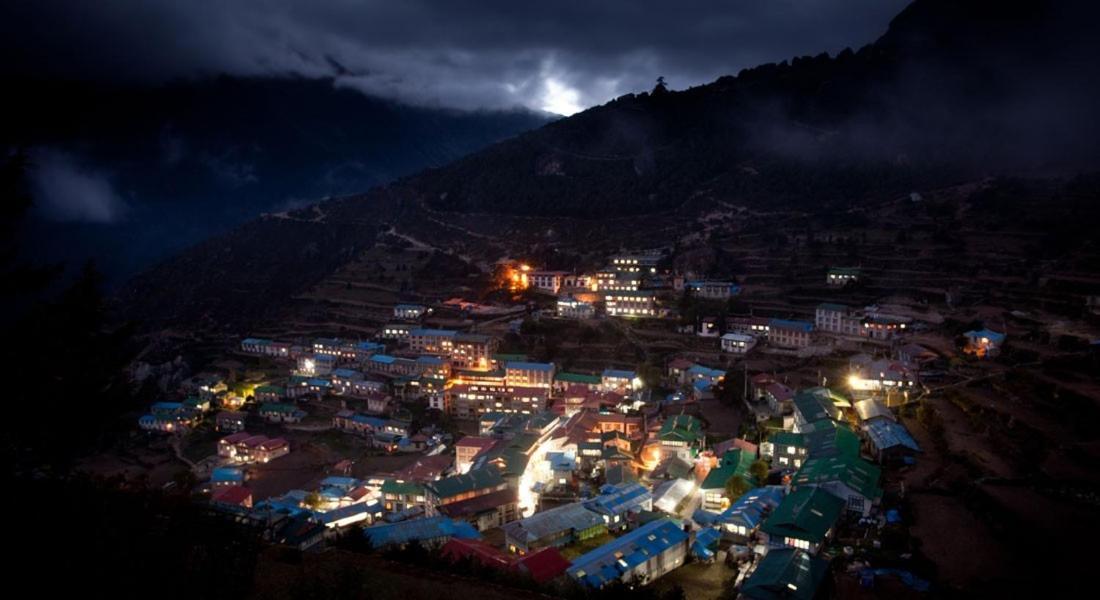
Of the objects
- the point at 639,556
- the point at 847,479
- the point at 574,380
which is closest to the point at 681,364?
the point at 574,380

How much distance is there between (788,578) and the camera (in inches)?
427

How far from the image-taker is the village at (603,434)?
13055 mm

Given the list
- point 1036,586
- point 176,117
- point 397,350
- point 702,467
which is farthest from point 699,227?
point 176,117

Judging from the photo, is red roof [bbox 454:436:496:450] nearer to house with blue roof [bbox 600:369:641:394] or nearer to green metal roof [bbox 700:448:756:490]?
house with blue roof [bbox 600:369:641:394]

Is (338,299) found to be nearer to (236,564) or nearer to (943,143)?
(236,564)

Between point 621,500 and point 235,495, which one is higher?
point 621,500

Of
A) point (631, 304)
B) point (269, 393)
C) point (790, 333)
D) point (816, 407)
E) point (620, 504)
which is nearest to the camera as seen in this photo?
point (620, 504)

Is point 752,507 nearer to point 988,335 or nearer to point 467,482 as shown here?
point 467,482

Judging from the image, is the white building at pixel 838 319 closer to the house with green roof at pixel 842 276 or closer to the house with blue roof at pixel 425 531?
the house with green roof at pixel 842 276

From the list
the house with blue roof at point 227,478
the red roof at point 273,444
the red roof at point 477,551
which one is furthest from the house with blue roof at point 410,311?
the red roof at point 477,551

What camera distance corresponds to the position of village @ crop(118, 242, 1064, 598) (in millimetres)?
13055

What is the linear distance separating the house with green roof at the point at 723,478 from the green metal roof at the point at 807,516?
6.99 ft

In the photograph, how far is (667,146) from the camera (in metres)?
56.4

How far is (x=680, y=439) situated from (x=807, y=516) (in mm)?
6275
